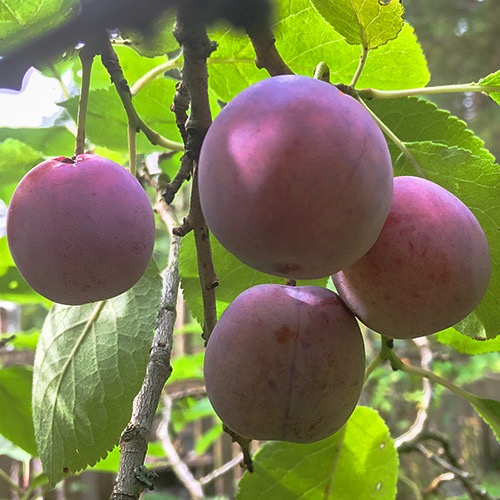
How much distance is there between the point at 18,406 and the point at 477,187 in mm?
803

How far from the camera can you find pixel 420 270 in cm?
48

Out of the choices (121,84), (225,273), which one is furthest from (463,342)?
(121,84)

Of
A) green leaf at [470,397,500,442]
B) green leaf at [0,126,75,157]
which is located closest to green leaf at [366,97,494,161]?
green leaf at [470,397,500,442]

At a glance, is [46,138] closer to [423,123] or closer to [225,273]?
[225,273]

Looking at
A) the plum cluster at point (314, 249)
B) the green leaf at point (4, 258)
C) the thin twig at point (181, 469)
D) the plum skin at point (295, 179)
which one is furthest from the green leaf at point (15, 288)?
the plum skin at point (295, 179)

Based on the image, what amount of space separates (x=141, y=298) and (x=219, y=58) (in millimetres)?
311

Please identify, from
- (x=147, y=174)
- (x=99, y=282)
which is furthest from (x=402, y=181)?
(x=147, y=174)

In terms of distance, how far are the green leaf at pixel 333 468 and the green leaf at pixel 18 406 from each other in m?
0.38

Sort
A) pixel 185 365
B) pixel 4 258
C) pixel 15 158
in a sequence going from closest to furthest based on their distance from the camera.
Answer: pixel 15 158, pixel 4 258, pixel 185 365

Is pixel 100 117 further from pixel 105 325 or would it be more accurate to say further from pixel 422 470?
pixel 422 470

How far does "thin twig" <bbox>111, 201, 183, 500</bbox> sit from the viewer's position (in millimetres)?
544

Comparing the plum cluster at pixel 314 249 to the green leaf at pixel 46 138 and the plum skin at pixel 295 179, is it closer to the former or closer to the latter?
the plum skin at pixel 295 179

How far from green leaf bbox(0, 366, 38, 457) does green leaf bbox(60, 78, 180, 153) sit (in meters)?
0.41

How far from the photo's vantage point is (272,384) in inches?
20.1
